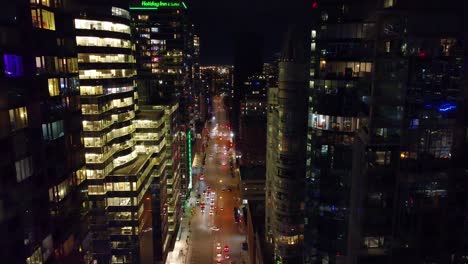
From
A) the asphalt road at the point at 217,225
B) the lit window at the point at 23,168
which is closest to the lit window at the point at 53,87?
the lit window at the point at 23,168

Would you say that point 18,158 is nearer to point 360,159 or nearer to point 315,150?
point 360,159

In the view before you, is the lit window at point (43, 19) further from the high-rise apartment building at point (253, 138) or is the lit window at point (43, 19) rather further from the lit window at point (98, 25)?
the high-rise apartment building at point (253, 138)

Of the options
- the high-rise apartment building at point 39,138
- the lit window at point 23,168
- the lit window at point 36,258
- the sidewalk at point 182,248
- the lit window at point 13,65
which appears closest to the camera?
the high-rise apartment building at point 39,138

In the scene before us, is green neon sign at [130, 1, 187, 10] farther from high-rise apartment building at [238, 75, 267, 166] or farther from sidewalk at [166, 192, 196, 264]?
sidewalk at [166, 192, 196, 264]

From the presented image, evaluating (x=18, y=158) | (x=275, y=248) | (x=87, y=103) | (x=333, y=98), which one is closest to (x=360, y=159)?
(x=333, y=98)

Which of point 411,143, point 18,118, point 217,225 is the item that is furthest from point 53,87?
point 217,225
